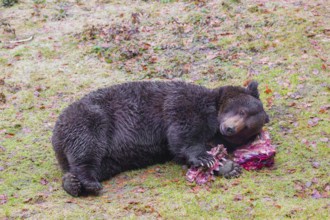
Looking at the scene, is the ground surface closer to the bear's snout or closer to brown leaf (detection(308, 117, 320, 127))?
brown leaf (detection(308, 117, 320, 127))

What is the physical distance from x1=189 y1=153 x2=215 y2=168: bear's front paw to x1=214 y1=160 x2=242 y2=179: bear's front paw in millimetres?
170

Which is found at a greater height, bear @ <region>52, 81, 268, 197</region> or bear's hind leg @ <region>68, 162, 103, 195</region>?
bear @ <region>52, 81, 268, 197</region>

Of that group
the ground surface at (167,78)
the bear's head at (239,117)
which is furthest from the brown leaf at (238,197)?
the bear's head at (239,117)

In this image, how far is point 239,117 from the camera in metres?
7.77

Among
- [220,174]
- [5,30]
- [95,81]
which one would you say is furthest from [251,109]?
[5,30]

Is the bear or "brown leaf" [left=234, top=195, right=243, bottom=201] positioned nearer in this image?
"brown leaf" [left=234, top=195, right=243, bottom=201]

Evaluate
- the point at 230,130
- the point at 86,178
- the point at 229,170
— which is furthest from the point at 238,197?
the point at 86,178

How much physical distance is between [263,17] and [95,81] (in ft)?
15.5

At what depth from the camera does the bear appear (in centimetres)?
737

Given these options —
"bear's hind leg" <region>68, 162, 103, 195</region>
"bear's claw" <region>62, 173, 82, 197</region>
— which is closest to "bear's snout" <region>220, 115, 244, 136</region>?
"bear's hind leg" <region>68, 162, 103, 195</region>

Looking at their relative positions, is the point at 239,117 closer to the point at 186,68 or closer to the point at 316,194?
the point at 316,194

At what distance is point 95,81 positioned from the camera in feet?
35.4

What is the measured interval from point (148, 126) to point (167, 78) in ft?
9.93

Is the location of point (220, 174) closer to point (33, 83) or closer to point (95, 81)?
point (95, 81)
